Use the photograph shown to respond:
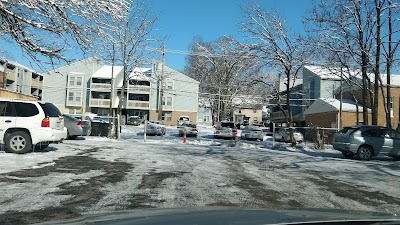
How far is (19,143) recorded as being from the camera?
13.2m

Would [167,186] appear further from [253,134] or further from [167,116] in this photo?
[167,116]

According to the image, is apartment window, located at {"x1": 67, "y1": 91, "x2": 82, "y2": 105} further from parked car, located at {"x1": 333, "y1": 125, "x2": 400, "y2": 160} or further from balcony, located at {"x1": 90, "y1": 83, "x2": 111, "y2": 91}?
parked car, located at {"x1": 333, "y1": 125, "x2": 400, "y2": 160}

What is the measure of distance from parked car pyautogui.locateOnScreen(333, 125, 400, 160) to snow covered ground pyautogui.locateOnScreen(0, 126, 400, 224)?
5.08m

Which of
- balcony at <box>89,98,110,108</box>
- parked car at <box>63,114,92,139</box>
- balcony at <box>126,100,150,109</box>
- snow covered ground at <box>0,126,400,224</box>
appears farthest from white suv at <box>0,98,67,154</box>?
balcony at <box>126,100,150,109</box>

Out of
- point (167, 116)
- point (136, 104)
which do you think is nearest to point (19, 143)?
point (136, 104)

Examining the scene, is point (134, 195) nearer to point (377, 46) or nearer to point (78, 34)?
point (78, 34)

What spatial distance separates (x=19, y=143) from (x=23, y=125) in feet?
2.02

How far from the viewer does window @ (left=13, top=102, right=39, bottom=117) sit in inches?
524

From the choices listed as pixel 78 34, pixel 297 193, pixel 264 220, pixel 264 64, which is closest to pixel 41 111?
pixel 78 34

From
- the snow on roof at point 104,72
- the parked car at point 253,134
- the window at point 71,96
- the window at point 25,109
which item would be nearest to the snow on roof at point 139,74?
the parked car at point 253,134

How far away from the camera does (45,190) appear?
7.68 m

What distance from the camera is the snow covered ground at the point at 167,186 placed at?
671 cm

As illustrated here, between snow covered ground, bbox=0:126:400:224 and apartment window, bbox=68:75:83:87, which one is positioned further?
apartment window, bbox=68:75:83:87

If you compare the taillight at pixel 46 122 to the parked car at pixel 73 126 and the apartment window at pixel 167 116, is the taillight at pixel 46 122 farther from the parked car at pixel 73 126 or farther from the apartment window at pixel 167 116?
the apartment window at pixel 167 116
